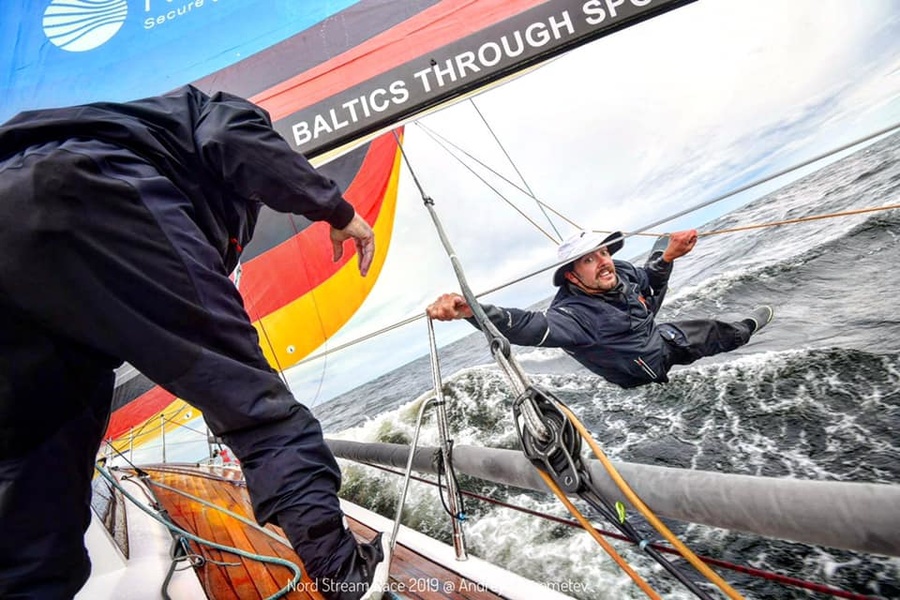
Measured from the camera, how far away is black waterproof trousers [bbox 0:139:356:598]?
593 mm

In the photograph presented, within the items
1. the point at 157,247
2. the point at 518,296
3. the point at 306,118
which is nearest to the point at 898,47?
the point at 518,296

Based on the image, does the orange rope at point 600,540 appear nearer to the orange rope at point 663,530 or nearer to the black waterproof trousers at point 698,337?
the orange rope at point 663,530

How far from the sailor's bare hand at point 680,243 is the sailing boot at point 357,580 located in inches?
75.1

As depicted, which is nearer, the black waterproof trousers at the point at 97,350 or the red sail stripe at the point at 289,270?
the black waterproof trousers at the point at 97,350

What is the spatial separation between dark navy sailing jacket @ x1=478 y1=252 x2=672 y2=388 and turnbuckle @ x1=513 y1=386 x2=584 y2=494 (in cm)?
104

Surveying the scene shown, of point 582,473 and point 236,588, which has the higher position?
point 582,473

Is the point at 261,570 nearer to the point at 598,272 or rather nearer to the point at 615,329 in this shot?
the point at 615,329

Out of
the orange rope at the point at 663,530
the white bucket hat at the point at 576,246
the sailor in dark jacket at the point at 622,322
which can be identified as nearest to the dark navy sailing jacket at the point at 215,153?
the orange rope at the point at 663,530

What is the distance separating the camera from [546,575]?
1596 mm

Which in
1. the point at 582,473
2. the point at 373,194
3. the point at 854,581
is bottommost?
the point at 854,581

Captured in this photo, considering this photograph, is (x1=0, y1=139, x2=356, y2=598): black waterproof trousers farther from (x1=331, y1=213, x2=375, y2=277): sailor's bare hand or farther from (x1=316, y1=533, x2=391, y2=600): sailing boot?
(x1=331, y1=213, x2=375, y2=277): sailor's bare hand

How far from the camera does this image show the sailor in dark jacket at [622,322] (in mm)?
2133

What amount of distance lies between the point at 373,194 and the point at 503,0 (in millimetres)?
2185

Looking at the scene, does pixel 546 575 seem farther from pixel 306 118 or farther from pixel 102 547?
pixel 306 118
